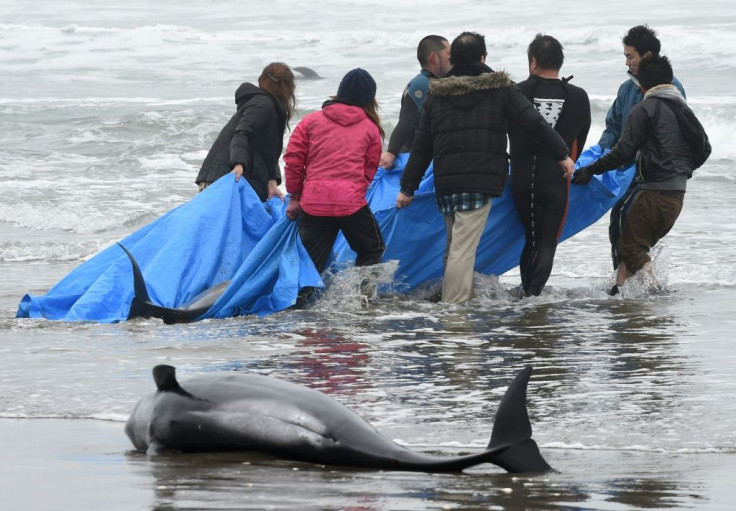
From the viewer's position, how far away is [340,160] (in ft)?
26.4

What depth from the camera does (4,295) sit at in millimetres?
9812

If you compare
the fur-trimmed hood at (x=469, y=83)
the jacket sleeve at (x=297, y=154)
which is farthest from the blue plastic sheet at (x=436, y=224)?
the fur-trimmed hood at (x=469, y=83)

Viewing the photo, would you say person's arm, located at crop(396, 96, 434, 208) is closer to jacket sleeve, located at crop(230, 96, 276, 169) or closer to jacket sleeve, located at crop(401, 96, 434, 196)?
jacket sleeve, located at crop(401, 96, 434, 196)

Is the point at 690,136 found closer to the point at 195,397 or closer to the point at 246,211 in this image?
the point at 246,211

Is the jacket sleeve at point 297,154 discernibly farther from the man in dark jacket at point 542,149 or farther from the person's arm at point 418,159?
the man in dark jacket at point 542,149

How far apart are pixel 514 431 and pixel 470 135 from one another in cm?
435

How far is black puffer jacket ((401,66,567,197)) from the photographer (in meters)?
8.06

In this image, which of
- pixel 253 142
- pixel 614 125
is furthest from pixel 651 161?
pixel 253 142

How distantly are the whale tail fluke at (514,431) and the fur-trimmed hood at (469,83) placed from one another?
428cm

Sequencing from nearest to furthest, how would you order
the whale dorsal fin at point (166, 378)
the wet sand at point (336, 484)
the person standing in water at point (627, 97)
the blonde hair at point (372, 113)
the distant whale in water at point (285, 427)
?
the wet sand at point (336, 484) < the distant whale in water at point (285, 427) < the whale dorsal fin at point (166, 378) < the blonde hair at point (372, 113) < the person standing in water at point (627, 97)

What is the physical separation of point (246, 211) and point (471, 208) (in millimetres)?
1672

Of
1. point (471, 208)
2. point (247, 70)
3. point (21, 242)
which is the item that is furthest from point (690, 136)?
point (247, 70)

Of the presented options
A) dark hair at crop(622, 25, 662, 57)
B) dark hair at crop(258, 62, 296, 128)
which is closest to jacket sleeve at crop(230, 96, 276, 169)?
dark hair at crop(258, 62, 296, 128)

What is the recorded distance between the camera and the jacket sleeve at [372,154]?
319 inches
